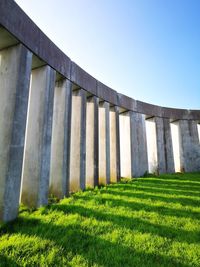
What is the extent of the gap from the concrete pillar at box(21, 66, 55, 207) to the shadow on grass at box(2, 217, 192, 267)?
1.05m

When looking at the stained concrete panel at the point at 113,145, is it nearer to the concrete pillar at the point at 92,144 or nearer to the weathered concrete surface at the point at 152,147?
the concrete pillar at the point at 92,144

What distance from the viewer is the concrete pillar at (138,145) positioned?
10164mm

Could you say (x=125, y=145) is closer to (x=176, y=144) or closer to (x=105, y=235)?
(x=176, y=144)

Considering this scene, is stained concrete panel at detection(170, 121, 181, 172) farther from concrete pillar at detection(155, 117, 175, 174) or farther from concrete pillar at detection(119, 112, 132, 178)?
concrete pillar at detection(119, 112, 132, 178)

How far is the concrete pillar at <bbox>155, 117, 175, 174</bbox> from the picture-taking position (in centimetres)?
1193

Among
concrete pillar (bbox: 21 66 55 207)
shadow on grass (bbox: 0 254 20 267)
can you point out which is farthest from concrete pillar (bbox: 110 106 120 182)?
shadow on grass (bbox: 0 254 20 267)

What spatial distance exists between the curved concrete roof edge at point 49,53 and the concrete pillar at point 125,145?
2.29ft

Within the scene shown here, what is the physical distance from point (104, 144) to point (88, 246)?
5.63 meters

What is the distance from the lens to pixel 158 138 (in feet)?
39.7

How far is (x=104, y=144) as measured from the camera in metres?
8.27

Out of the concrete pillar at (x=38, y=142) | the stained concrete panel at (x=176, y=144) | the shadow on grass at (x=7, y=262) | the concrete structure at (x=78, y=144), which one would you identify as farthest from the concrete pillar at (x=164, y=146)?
the shadow on grass at (x=7, y=262)

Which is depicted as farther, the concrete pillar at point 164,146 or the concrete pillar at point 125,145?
the concrete pillar at point 164,146

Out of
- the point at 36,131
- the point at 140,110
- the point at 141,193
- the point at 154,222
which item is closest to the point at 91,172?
the point at 141,193

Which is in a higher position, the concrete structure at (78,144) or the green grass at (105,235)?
the concrete structure at (78,144)
